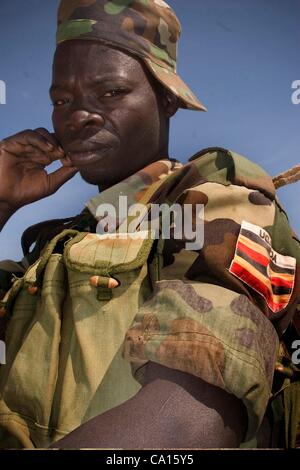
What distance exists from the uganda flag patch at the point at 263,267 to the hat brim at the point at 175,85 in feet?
2.39

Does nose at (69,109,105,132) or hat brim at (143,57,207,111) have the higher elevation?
hat brim at (143,57,207,111)

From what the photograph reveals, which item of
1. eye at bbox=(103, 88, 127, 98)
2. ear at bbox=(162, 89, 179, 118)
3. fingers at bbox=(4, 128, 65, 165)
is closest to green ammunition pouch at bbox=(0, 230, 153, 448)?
eye at bbox=(103, 88, 127, 98)

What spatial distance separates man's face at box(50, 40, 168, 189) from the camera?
1.89 metres

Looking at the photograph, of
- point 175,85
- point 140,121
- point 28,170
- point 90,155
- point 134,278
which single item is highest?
point 175,85

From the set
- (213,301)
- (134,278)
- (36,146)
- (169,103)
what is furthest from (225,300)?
(36,146)

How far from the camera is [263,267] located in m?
1.32

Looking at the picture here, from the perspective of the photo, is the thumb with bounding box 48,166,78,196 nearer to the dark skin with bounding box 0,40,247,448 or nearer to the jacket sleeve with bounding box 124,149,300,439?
the dark skin with bounding box 0,40,247,448

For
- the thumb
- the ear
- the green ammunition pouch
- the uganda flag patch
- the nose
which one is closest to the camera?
the uganda flag patch

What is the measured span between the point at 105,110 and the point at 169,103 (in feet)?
0.88

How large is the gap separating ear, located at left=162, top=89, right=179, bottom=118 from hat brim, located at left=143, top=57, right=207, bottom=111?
24 mm

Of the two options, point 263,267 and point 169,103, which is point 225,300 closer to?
point 263,267

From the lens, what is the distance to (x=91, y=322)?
1495mm
